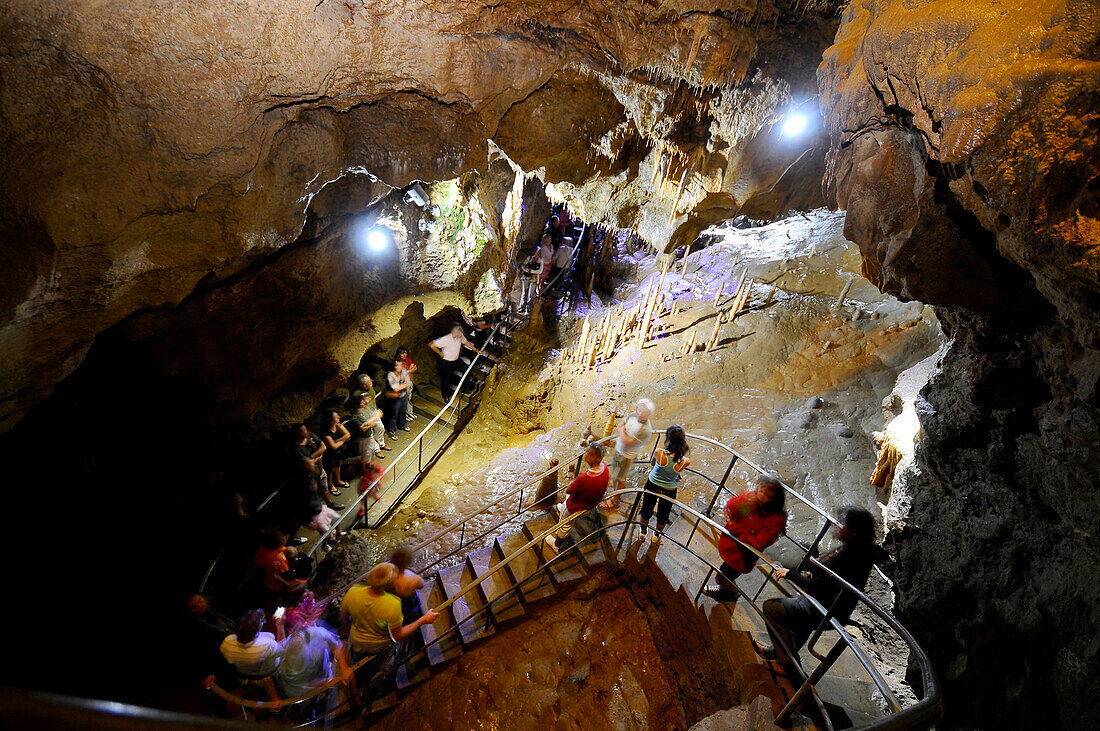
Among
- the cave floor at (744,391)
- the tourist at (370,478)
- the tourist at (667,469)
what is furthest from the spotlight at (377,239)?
the tourist at (667,469)

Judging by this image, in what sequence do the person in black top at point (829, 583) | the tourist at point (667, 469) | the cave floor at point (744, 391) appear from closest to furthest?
the person in black top at point (829, 583) → the tourist at point (667, 469) → the cave floor at point (744, 391)

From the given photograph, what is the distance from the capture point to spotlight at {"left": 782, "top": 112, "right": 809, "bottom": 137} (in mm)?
7965

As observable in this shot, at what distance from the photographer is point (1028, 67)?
2.54m

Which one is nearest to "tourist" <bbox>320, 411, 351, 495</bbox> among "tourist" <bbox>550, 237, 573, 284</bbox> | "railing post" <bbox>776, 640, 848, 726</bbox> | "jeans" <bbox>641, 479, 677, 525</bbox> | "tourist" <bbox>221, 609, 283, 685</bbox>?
"tourist" <bbox>221, 609, 283, 685</bbox>

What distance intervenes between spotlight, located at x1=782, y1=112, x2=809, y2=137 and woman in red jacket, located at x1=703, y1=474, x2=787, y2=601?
6.99 meters

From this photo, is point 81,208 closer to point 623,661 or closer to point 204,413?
point 204,413

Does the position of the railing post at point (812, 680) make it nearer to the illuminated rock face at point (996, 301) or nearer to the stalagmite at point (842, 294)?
the illuminated rock face at point (996, 301)

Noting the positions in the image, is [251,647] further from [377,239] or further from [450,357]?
[377,239]

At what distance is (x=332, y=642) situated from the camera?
4102mm

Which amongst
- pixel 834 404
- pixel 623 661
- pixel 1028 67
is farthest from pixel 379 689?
pixel 834 404

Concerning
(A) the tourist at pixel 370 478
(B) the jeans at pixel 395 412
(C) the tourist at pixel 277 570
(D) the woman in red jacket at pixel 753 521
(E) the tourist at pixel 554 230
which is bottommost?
(D) the woman in red jacket at pixel 753 521

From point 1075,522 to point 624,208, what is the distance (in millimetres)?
8332

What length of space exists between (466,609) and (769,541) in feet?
9.96

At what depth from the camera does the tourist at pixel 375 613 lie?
3.60 meters
